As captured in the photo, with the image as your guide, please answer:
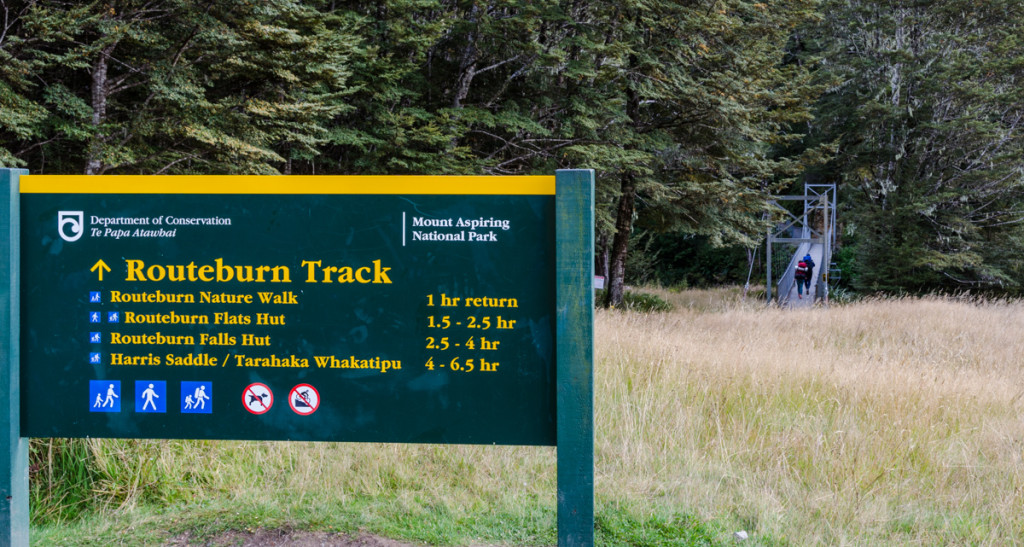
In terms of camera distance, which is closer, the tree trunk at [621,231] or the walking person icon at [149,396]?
the walking person icon at [149,396]

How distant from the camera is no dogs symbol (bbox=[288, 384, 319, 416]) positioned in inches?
116

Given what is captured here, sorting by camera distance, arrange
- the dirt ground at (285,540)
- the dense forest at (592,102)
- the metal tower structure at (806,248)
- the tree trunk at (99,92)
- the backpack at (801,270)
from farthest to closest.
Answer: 1. the backpack at (801,270)
2. the metal tower structure at (806,248)
3. the dense forest at (592,102)
4. the tree trunk at (99,92)
5. the dirt ground at (285,540)

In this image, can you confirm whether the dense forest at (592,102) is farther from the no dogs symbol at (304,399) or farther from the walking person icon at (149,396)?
the no dogs symbol at (304,399)

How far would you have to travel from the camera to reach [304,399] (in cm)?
296

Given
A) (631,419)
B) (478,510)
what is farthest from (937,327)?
(478,510)

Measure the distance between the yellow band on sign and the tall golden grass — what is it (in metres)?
2.16

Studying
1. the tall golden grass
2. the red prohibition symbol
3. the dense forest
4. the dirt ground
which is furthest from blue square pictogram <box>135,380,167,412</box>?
the dense forest

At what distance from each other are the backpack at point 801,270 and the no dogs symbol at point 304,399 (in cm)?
2349

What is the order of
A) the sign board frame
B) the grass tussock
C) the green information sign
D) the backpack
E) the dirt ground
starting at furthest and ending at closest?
1. the backpack
2. the grass tussock
3. the dirt ground
4. the green information sign
5. the sign board frame

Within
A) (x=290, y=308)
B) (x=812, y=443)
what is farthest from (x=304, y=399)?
(x=812, y=443)

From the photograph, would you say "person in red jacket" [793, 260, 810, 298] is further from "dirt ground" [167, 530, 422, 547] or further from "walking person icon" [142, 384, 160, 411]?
"walking person icon" [142, 384, 160, 411]

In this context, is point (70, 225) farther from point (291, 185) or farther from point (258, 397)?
point (258, 397)

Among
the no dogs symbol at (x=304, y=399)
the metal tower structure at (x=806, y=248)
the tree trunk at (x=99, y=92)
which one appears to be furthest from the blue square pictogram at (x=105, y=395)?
the metal tower structure at (x=806, y=248)

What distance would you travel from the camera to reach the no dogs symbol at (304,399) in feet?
9.70
